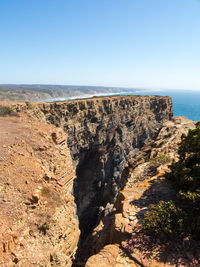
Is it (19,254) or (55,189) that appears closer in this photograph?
(19,254)

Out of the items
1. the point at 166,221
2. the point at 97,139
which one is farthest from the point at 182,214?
the point at 97,139

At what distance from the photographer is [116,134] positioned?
1783 inches

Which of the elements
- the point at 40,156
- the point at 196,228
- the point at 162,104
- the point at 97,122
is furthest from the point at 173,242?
the point at 162,104

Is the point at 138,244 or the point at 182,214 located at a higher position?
the point at 182,214

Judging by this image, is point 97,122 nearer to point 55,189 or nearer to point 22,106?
point 22,106

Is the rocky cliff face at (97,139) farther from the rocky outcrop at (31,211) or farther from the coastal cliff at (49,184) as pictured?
the rocky outcrop at (31,211)

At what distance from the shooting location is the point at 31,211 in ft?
26.9

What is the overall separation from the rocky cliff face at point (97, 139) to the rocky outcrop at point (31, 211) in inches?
796

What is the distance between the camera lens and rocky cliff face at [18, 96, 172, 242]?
118 ft

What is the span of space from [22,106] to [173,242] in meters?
27.7

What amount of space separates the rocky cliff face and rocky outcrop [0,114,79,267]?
2023cm

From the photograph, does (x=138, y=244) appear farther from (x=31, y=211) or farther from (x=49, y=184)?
(x=49, y=184)

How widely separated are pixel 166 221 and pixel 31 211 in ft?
21.0

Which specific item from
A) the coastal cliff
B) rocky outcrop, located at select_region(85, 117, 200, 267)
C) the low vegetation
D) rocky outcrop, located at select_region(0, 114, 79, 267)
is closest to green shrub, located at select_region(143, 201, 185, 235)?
the low vegetation
